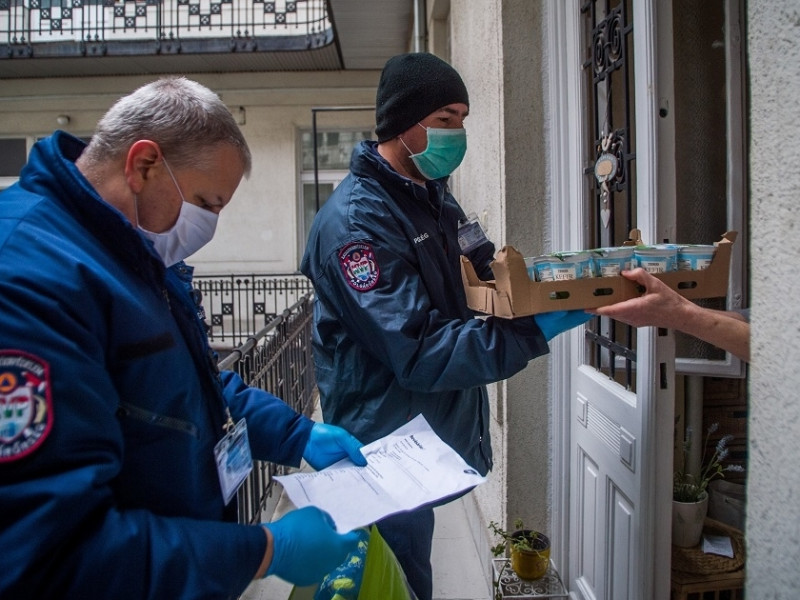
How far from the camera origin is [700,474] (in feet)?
6.93

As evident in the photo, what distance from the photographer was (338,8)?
21.4ft

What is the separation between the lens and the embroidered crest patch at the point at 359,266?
1442 mm

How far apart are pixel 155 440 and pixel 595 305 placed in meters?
0.87

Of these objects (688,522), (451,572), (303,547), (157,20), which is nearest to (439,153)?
(303,547)

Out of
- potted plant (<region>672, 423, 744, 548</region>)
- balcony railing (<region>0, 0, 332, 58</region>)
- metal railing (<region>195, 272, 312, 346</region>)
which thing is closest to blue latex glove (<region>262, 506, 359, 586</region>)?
potted plant (<region>672, 423, 744, 548</region>)

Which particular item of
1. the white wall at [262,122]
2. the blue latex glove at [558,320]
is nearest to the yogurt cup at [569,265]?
the blue latex glove at [558,320]

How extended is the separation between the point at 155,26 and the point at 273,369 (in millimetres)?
8996

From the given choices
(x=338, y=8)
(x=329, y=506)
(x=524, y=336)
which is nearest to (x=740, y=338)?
(x=524, y=336)

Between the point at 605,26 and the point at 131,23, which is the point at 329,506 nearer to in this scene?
the point at 605,26

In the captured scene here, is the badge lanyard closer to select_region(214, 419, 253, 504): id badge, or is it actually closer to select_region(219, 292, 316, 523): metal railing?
select_region(214, 419, 253, 504): id badge

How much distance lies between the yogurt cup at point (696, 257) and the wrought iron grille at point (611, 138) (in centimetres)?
52

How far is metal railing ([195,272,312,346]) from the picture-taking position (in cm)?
984

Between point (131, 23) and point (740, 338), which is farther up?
point (131, 23)

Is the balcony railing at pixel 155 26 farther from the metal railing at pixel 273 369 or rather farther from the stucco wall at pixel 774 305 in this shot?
the stucco wall at pixel 774 305
